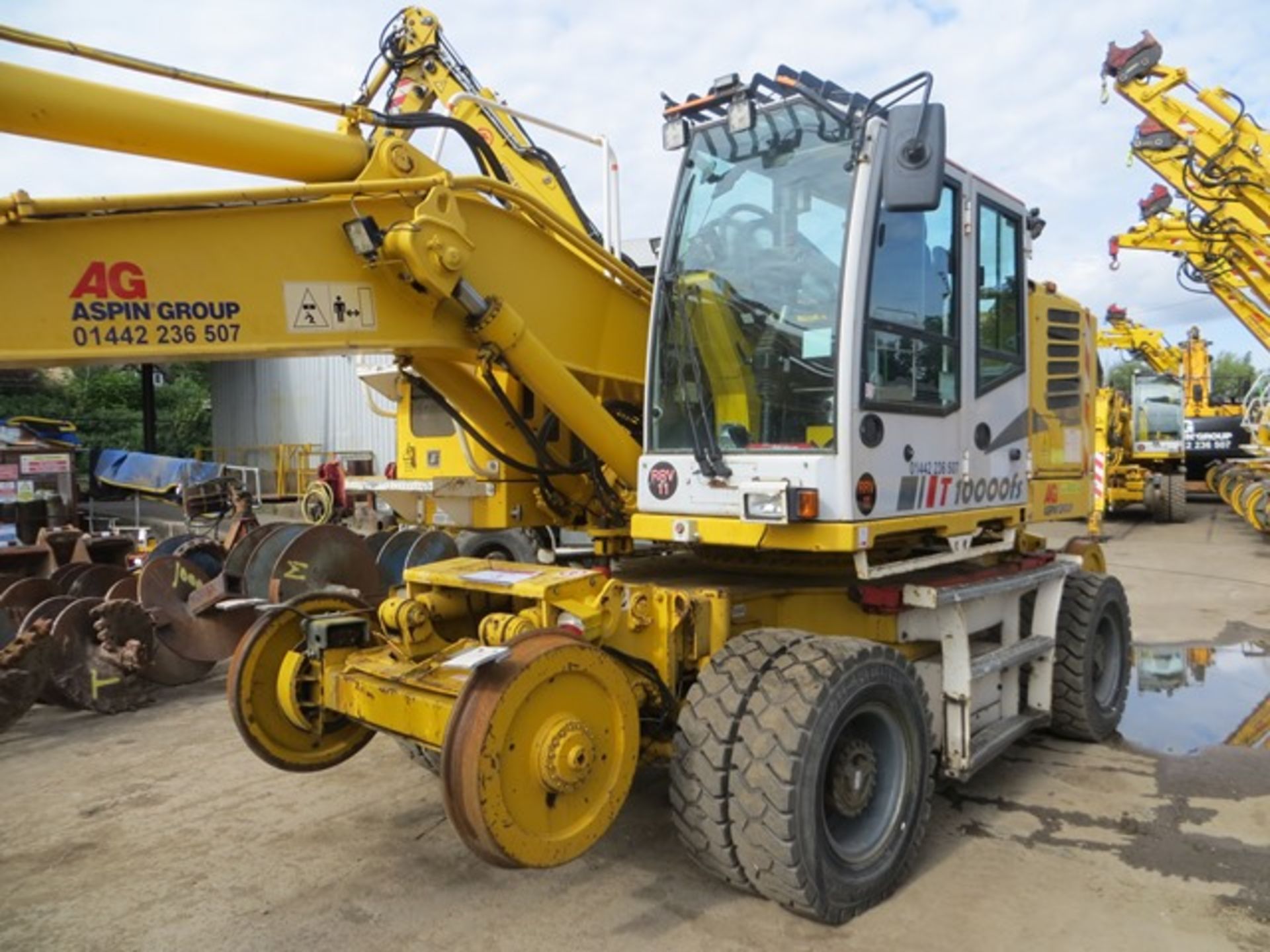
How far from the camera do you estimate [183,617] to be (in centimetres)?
661

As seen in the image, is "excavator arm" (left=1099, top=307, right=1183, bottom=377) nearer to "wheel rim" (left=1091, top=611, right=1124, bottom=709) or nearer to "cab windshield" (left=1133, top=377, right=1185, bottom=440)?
"cab windshield" (left=1133, top=377, right=1185, bottom=440)

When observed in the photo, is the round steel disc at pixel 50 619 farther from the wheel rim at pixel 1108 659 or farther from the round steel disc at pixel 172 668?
the wheel rim at pixel 1108 659

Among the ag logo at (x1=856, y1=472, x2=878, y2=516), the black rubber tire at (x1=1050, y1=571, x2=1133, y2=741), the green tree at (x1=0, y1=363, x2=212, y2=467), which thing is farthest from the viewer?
the green tree at (x1=0, y1=363, x2=212, y2=467)

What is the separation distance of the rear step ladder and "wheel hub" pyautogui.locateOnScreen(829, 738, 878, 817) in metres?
0.73

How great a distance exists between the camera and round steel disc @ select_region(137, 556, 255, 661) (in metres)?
6.52

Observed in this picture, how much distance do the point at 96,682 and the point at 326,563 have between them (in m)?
1.55

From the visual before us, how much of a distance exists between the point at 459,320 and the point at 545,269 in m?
0.75

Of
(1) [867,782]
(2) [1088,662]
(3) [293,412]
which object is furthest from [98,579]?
(3) [293,412]

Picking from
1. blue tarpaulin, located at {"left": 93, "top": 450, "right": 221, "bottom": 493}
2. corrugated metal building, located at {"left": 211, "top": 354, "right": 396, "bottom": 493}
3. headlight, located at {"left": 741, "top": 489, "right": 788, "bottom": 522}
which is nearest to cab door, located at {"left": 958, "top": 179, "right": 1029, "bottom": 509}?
headlight, located at {"left": 741, "top": 489, "right": 788, "bottom": 522}

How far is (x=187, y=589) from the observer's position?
6.79m

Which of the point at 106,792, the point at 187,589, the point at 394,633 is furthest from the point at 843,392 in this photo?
the point at 187,589

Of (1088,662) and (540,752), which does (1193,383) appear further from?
(540,752)

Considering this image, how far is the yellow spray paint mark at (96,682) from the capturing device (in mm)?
6023

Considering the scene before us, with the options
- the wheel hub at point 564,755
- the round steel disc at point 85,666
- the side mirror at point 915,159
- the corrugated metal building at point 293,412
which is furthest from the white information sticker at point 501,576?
the corrugated metal building at point 293,412
